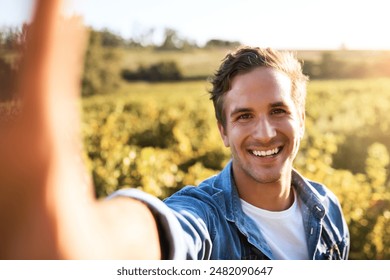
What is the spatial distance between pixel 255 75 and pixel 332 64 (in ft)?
14.5

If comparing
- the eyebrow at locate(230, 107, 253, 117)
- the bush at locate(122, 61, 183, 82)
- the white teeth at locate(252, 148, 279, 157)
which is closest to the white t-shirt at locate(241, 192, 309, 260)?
the white teeth at locate(252, 148, 279, 157)

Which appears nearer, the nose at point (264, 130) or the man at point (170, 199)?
the man at point (170, 199)

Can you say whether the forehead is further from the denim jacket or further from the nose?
the denim jacket

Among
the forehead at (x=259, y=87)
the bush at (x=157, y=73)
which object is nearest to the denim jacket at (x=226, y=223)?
the forehead at (x=259, y=87)

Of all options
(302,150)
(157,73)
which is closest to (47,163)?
(302,150)

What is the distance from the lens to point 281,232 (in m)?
1.49

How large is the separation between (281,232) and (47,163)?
1.05 metres

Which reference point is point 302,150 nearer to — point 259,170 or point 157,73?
point 259,170

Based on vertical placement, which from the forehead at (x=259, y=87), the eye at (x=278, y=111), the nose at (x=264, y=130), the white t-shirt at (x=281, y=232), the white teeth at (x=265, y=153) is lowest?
the white t-shirt at (x=281, y=232)

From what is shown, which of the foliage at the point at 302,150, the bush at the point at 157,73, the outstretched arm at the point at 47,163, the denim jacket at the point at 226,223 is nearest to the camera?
the outstretched arm at the point at 47,163

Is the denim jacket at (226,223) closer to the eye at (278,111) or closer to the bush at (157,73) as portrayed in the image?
the eye at (278,111)

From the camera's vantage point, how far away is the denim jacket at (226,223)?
32.7 inches

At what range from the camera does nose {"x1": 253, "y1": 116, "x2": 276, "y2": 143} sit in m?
1.44

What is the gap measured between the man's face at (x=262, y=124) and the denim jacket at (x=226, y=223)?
87 millimetres
